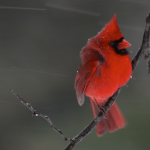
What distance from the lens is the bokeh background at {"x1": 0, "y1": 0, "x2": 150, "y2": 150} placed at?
10.2 ft

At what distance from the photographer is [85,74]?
6.38 feet

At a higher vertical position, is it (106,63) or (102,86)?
(106,63)

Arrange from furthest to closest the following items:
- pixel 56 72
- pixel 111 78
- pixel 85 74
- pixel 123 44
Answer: pixel 56 72
pixel 85 74
pixel 111 78
pixel 123 44

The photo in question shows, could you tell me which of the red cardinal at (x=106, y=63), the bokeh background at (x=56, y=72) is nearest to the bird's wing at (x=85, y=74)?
the red cardinal at (x=106, y=63)

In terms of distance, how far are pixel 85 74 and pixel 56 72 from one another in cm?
173

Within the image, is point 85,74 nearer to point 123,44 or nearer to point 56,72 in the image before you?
point 123,44

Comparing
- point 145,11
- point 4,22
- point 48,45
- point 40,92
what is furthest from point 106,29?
point 4,22

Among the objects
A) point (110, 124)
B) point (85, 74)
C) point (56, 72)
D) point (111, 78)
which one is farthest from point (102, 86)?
point (56, 72)

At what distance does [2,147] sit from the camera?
3.32 m

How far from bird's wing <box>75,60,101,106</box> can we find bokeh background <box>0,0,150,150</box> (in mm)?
1150

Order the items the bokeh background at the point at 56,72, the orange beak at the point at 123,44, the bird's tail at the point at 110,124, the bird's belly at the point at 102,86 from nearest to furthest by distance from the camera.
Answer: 1. the orange beak at the point at 123,44
2. the bird's belly at the point at 102,86
3. the bird's tail at the point at 110,124
4. the bokeh background at the point at 56,72

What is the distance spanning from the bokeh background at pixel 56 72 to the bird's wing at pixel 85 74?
3.77 feet

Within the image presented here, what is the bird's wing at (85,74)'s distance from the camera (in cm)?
182

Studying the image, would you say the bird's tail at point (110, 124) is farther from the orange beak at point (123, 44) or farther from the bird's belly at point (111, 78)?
the orange beak at point (123, 44)
